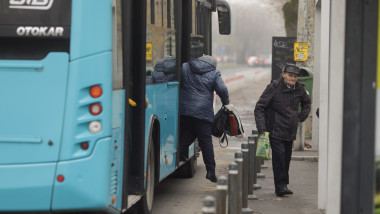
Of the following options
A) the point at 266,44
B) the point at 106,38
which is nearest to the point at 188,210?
the point at 106,38

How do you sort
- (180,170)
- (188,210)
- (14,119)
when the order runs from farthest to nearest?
(180,170), (188,210), (14,119)

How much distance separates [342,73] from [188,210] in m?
3.19

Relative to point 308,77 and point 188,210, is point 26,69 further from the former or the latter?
point 308,77

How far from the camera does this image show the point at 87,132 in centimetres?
699

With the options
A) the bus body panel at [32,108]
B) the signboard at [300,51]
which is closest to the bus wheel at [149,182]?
the bus body panel at [32,108]

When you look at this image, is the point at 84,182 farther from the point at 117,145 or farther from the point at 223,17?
the point at 223,17

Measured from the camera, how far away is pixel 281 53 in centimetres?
2145

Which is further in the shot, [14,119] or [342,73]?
[342,73]

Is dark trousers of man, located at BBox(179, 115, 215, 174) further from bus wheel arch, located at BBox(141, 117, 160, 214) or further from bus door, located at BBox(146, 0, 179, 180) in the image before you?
bus wheel arch, located at BBox(141, 117, 160, 214)

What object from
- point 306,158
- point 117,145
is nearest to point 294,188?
point 306,158

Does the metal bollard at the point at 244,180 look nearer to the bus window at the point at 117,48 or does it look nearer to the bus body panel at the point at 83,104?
the bus window at the point at 117,48

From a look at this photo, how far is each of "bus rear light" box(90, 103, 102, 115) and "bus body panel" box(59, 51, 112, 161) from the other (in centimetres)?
2

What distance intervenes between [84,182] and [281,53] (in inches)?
588

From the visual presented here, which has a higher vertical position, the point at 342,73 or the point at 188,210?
the point at 342,73
